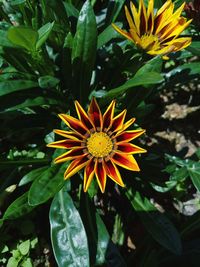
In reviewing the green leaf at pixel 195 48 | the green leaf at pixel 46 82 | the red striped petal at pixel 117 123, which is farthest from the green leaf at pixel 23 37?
the green leaf at pixel 195 48

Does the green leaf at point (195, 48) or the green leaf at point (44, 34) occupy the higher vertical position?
the green leaf at point (44, 34)

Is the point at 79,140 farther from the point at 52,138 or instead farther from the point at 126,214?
the point at 126,214

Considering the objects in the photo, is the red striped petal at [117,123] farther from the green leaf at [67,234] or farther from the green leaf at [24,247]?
the green leaf at [24,247]

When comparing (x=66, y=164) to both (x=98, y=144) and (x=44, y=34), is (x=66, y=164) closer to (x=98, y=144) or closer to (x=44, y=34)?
(x=98, y=144)

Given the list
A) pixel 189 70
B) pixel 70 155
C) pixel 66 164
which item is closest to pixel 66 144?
pixel 70 155

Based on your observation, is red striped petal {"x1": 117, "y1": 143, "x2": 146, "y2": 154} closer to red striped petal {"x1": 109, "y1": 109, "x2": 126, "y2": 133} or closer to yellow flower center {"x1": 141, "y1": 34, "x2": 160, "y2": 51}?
red striped petal {"x1": 109, "y1": 109, "x2": 126, "y2": 133}

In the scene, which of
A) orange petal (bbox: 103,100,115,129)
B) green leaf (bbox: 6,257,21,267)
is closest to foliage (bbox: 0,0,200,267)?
green leaf (bbox: 6,257,21,267)

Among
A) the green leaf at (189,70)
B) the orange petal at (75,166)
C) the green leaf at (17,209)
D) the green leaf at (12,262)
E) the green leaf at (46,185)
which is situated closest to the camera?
the orange petal at (75,166)
